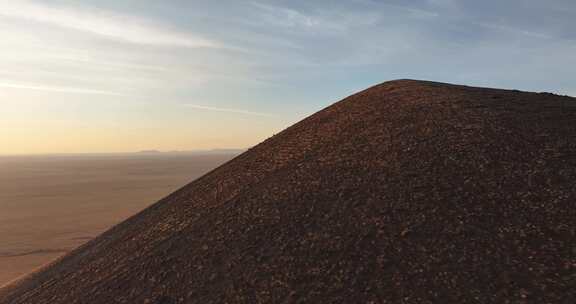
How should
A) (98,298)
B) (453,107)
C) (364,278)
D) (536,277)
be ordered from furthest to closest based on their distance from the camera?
(453,107) → (98,298) → (364,278) → (536,277)

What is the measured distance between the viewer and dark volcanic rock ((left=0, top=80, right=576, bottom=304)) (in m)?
7.68

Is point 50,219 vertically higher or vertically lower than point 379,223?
lower

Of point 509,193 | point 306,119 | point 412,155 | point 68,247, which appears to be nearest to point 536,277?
point 509,193

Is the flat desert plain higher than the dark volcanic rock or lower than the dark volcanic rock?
lower

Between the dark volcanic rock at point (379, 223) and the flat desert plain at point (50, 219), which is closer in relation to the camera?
the dark volcanic rock at point (379, 223)

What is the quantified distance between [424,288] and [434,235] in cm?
145

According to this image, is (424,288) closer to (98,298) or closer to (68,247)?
(98,298)

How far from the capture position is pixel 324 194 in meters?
10.8

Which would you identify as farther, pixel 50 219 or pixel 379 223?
pixel 50 219

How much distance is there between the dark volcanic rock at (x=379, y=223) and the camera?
768cm

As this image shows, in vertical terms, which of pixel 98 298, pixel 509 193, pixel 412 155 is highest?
pixel 412 155

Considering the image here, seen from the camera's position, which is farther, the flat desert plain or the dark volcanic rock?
the flat desert plain

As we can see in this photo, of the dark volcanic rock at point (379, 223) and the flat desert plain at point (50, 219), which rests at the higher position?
the dark volcanic rock at point (379, 223)

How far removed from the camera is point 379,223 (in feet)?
30.3
